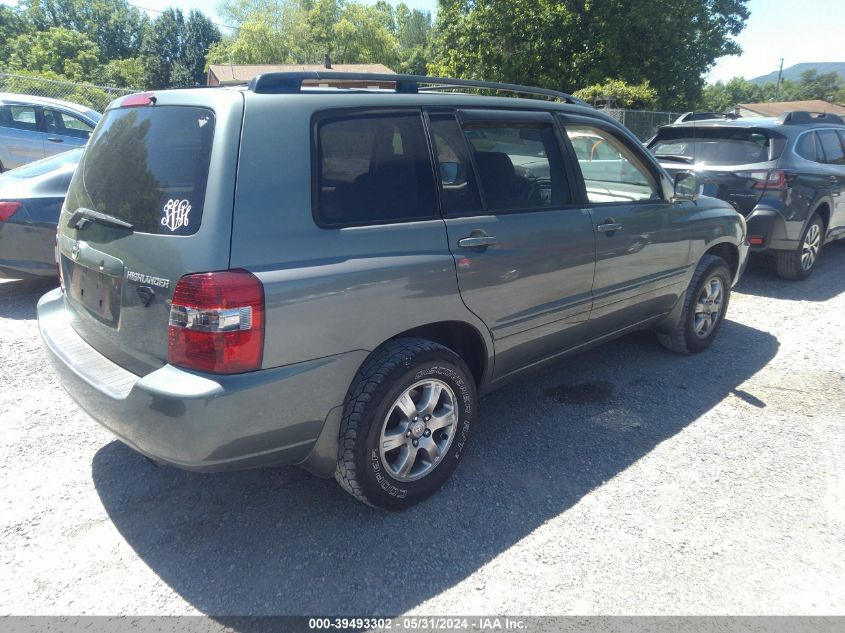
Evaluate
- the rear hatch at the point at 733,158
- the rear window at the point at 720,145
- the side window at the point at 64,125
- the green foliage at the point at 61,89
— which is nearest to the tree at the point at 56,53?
the green foliage at the point at 61,89

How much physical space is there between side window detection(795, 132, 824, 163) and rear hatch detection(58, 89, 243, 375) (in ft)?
21.9

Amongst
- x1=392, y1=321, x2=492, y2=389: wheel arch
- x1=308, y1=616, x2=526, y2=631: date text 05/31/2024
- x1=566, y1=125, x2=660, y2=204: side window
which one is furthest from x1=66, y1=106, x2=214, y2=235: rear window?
x1=566, y1=125, x2=660, y2=204: side window

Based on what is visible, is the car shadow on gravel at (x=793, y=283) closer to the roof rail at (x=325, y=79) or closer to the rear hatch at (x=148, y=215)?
the roof rail at (x=325, y=79)

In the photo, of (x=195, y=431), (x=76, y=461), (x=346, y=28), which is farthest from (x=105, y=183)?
(x=346, y=28)

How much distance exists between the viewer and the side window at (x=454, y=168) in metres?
2.95

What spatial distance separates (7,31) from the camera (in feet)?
219

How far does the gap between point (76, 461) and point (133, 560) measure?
962mm

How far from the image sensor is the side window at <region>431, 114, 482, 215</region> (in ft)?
9.68

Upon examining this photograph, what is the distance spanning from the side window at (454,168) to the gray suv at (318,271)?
0.01 meters

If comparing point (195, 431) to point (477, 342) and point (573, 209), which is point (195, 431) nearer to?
point (477, 342)

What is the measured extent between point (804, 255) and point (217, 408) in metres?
7.07

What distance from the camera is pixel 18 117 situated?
34.7ft

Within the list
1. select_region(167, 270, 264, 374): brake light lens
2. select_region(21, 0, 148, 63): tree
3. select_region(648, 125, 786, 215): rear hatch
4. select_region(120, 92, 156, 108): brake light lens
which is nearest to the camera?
select_region(167, 270, 264, 374): brake light lens

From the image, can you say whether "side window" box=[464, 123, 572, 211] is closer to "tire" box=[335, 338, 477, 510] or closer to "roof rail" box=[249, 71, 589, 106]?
"roof rail" box=[249, 71, 589, 106]
